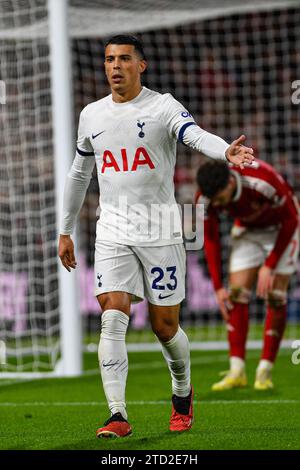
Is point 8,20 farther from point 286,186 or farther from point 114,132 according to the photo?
point 114,132

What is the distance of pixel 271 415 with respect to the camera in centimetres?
608

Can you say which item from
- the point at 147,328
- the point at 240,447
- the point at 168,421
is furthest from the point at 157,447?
the point at 147,328

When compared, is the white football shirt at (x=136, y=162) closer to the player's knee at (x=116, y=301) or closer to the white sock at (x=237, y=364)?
the player's knee at (x=116, y=301)

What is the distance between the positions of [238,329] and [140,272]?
2.80 metres

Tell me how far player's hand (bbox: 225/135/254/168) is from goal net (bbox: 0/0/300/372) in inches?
203

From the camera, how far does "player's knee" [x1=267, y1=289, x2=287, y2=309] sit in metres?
7.94

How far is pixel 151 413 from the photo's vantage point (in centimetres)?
636

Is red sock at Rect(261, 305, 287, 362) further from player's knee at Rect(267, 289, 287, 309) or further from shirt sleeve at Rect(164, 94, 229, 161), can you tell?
shirt sleeve at Rect(164, 94, 229, 161)

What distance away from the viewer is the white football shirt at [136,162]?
523 cm

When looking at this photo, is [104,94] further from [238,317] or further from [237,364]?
[237,364]

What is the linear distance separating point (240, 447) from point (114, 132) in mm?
1628

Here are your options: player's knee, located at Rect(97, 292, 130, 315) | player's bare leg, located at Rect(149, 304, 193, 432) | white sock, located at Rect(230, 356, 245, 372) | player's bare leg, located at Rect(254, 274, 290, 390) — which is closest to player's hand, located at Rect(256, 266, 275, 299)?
→ player's bare leg, located at Rect(254, 274, 290, 390)

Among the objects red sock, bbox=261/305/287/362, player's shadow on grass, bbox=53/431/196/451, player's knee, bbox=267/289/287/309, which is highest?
player's knee, bbox=267/289/287/309

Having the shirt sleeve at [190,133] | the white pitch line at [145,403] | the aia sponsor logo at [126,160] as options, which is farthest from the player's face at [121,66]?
the white pitch line at [145,403]
